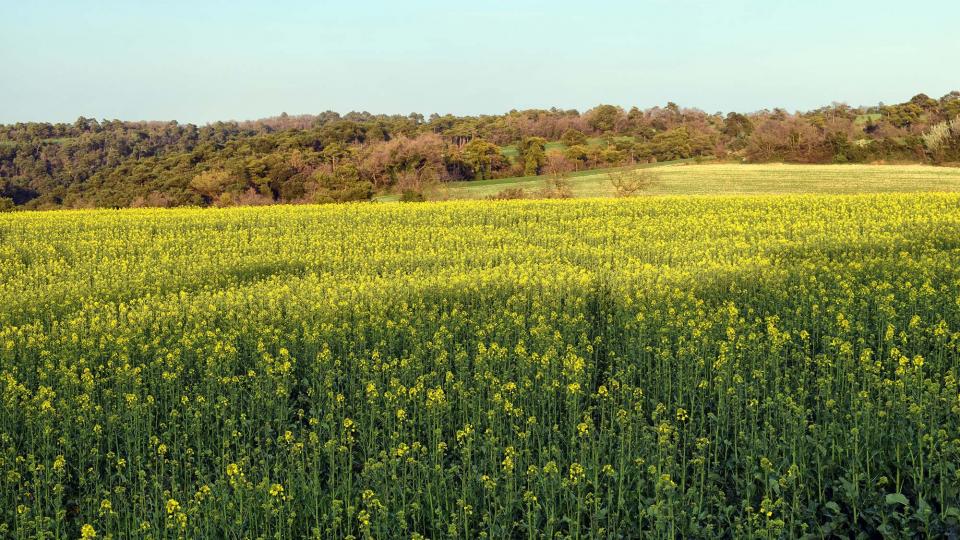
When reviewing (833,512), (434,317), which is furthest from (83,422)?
(833,512)

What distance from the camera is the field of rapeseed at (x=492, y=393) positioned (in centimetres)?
689

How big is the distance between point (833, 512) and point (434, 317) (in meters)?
7.45

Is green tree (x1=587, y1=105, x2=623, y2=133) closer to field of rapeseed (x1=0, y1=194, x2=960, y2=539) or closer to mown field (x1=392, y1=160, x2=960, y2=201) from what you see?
mown field (x1=392, y1=160, x2=960, y2=201)

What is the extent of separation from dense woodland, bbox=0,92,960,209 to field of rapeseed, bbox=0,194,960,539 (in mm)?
42364

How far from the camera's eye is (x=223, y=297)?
17.1 m

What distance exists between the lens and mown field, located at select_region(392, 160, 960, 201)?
182 feet

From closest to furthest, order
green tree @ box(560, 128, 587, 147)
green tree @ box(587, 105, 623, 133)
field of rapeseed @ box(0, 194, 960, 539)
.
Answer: field of rapeseed @ box(0, 194, 960, 539) → green tree @ box(560, 128, 587, 147) → green tree @ box(587, 105, 623, 133)

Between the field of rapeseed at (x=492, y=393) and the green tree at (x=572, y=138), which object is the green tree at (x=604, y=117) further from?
the field of rapeseed at (x=492, y=393)

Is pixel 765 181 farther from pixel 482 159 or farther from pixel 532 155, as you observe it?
pixel 482 159

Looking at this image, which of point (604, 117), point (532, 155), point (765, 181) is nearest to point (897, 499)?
point (765, 181)

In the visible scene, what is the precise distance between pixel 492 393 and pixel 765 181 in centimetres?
5718

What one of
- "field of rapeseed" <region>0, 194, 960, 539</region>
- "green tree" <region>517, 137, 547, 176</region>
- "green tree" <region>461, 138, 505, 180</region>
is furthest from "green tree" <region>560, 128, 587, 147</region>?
"field of rapeseed" <region>0, 194, 960, 539</region>

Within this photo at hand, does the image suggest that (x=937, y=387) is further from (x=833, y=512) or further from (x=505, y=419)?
(x=505, y=419)

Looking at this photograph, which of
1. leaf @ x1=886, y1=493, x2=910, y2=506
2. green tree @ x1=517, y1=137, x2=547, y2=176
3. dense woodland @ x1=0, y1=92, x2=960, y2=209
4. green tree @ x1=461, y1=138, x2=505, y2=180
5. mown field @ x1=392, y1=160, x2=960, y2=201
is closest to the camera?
leaf @ x1=886, y1=493, x2=910, y2=506
